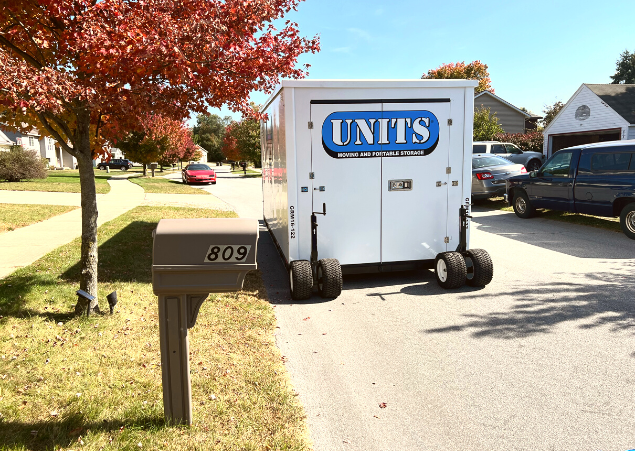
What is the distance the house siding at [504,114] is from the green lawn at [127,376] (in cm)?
3660

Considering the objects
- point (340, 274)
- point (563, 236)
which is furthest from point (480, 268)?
point (563, 236)

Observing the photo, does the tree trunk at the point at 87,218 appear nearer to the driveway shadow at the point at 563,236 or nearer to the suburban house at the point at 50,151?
the driveway shadow at the point at 563,236

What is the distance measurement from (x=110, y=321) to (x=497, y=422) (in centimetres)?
383

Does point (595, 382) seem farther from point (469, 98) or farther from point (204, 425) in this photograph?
point (469, 98)

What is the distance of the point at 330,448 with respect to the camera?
3.13 meters

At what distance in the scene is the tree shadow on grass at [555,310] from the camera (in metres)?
5.18

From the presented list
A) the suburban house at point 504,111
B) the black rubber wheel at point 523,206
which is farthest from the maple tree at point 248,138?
the black rubber wheel at point 523,206

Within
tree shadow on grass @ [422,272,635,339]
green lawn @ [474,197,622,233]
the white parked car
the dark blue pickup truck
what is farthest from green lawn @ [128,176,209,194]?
tree shadow on grass @ [422,272,635,339]

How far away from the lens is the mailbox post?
2842 mm

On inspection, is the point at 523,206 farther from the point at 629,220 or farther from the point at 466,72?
the point at 466,72

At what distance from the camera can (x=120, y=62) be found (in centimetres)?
453

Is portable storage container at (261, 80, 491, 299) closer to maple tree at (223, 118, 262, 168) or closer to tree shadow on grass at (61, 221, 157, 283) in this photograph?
tree shadow on grass at (61, 221, 157, 283)

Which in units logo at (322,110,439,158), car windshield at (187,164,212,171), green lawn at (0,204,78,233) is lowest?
green lawn at (0,204,78,233)

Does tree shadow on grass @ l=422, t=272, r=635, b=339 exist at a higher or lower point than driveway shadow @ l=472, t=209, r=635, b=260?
lower
